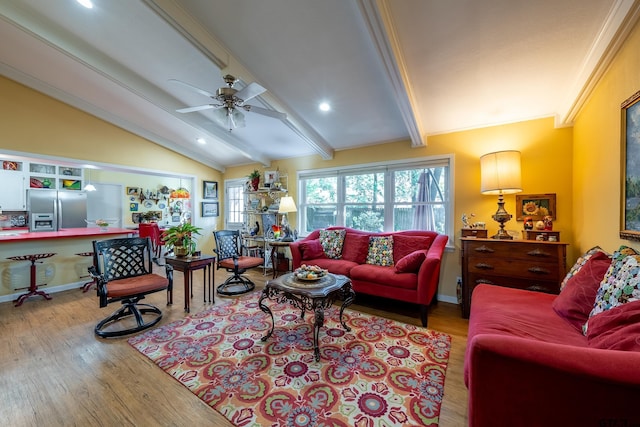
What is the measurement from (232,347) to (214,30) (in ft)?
10.0

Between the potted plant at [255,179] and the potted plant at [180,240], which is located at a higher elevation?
the potted plant at [255,179]

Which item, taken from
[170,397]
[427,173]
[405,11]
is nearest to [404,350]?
[170,397]

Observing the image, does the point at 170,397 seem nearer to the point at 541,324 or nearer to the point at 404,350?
the point at 404,350

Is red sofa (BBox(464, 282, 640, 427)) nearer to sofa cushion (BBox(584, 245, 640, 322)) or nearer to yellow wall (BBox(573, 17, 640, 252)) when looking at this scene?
sofa cushion (BBox(584, 245, 640, 322))

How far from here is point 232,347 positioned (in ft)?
7.32

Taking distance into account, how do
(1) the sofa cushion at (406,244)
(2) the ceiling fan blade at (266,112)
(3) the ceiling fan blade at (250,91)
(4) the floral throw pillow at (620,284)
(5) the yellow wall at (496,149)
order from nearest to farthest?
(4) the floral throw pillow at (620,284) → (3) the ceiling fan blade at (250,91) → (2) the ceiling fan blade at (266,112) → (5) the yellow wall at (496,149) → (1) the sofa cushion at (406,244)

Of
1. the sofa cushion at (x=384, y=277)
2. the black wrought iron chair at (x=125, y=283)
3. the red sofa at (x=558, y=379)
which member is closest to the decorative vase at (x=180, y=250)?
the black wrought iron chair at (x=125, y=283)

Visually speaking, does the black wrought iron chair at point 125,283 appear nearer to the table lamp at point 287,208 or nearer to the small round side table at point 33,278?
the small round side table at point 33,278

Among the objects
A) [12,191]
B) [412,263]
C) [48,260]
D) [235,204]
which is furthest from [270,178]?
[12,191]

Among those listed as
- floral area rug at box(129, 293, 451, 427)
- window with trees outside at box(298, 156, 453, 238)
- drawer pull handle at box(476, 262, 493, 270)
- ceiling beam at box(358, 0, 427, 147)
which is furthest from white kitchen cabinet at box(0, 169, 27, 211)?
drawer pull handle at box(476, 262, 493, 270)

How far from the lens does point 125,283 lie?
8.73ft

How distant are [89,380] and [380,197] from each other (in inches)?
153

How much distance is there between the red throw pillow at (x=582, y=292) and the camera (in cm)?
160

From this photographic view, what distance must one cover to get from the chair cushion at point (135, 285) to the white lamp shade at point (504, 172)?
3910 millimetres
